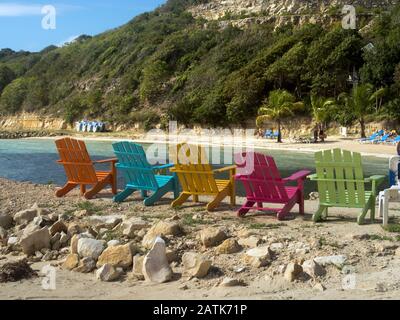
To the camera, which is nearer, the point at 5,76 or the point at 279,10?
the point at 279,10

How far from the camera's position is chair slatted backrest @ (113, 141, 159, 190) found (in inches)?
344

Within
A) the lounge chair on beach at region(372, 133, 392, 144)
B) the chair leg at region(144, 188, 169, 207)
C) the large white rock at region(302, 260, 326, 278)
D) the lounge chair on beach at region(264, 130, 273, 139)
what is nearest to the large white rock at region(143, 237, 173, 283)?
the large white rock at region(302, 260, 326, 278)

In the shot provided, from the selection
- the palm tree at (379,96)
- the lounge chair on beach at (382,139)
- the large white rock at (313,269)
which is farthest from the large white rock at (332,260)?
the palm tree at (379,96)

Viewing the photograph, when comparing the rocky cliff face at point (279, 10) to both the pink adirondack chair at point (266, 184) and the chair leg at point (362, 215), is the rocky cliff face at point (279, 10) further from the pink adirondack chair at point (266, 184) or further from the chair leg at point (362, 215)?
the chair leg at point (362, 215)

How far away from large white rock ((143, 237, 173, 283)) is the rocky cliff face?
54913 mm

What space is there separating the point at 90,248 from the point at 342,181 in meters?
3.25

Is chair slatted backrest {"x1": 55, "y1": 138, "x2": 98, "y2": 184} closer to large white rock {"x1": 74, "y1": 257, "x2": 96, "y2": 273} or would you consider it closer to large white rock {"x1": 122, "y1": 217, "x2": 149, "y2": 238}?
large white rock {"x1": 122, "y1": 217, "x2": 149, "y2": 238}

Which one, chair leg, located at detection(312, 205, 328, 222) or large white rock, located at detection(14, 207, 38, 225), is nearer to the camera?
chair leg, located at detection(312, 205, 328, 222)

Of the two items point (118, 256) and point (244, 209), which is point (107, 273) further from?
point (244, 209)

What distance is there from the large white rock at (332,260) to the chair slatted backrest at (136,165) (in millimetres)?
4026

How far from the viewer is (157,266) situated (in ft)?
17.2

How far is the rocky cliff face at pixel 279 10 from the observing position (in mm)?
59875

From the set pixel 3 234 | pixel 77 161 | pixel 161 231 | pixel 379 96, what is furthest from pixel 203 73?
pixel 161 231
